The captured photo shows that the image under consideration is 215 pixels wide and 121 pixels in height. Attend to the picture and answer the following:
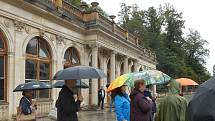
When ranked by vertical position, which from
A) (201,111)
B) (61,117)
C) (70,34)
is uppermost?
(70,34)

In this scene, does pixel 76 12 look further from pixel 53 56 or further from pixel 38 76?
pixel 38 76

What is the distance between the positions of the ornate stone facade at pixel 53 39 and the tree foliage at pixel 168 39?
118 feet

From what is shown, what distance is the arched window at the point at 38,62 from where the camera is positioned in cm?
1994

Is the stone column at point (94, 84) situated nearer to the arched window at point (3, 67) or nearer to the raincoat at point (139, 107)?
the arched window at point (3, 67)

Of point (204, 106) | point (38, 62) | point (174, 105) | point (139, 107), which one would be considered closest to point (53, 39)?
point (38, 62)

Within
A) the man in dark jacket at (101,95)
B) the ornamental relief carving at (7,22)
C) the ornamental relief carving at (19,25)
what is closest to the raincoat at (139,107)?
the ornamental relief carving at (7,22)

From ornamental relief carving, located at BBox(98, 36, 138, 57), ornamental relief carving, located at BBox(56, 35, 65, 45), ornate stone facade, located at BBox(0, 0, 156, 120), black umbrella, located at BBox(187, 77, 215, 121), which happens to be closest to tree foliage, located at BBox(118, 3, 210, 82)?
ornamental relief carving, located at BBox(98, 36, 138, 57)

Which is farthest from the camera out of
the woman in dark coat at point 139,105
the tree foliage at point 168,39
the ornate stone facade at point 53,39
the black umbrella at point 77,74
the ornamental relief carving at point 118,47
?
the tree foliage at point 168,39

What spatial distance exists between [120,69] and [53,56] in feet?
50.0

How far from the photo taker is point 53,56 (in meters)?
22.5

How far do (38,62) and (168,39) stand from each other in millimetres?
65076

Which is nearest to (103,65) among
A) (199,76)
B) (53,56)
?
(53,56)

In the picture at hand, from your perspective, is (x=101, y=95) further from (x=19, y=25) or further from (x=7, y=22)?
(x=7, y=22)

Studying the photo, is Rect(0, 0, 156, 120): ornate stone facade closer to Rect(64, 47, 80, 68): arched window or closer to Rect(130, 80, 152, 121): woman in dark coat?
Rect(64, 47, 80, 68): arched window
